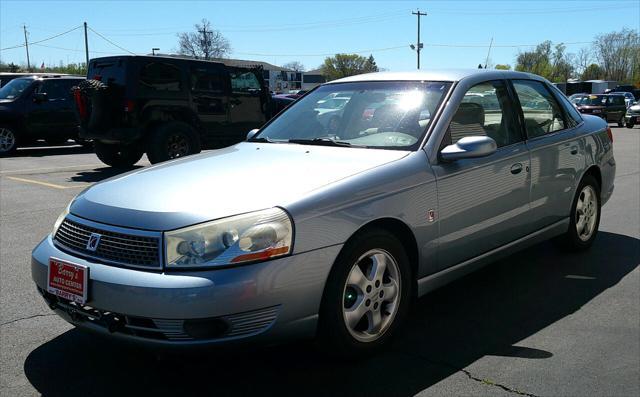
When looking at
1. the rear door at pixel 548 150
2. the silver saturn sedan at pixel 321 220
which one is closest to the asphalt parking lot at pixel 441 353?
the silver saturn sedan at pixel 321 220

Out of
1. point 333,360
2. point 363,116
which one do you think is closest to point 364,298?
point 333,360

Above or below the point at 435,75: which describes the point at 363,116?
below

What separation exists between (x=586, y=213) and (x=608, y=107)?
84.0 feet

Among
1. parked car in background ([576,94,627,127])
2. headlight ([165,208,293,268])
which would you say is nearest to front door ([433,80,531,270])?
headlight ([165,208,293,268])

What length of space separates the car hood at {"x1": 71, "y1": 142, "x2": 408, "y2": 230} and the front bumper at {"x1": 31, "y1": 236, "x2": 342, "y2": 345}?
0.88 feet

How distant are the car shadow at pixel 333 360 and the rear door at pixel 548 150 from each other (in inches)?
26.8

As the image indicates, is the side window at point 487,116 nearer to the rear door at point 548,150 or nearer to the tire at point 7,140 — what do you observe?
the rear door at point 548,150

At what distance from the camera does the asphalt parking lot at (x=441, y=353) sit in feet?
10.00

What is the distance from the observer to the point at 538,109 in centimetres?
491

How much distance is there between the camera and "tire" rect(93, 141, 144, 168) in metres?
11.7

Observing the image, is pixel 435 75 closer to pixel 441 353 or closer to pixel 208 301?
pixel 441 353

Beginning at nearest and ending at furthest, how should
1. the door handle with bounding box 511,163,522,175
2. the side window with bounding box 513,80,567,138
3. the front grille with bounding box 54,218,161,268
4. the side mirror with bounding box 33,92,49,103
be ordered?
1. the front grille with bounding box 54,218,161,268
2. the door handle with bounding box 511,163,522,175
3. the side window with bounding box 513,80,567,138
4. the side mirror with bounding box 33,92,49,103

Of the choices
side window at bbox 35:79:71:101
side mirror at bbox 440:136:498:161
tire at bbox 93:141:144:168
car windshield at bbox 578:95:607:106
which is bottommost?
tire at bbox 93:141:144:168

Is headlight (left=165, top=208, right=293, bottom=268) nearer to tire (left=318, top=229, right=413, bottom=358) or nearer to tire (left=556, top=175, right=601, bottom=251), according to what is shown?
tire (left=318, top=229, right=413, bottom=358)
